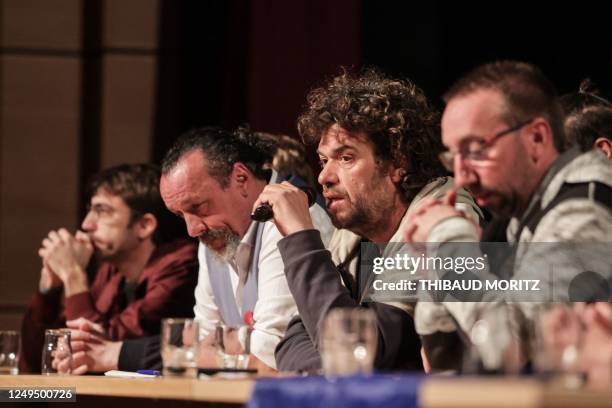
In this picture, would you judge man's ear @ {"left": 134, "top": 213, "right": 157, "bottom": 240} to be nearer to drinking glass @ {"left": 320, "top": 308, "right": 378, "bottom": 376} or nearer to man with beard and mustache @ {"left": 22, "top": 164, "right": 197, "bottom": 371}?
man with beard and mustache @ {"left": 22, "top": 164, "right": 197, "bottom": 371}

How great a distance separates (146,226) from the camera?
4.10 m

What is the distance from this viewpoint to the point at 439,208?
6.46 ft

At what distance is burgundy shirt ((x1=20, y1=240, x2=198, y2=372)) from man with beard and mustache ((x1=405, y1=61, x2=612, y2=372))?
1793mm

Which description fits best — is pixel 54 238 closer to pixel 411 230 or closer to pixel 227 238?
pixel 227 238

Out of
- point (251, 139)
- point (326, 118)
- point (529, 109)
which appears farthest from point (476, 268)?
point (251, 139)

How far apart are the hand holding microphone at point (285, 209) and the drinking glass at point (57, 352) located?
75 centimetres

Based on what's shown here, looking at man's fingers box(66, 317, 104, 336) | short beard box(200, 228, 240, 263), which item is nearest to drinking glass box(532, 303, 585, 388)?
short beard box(200, 228, 240, 263)

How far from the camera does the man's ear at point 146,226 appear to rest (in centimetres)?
409

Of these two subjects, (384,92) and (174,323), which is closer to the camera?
(174,323)

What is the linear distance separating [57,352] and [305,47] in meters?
2.12

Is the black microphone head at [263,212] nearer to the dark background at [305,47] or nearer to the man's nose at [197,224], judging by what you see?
the man's nose at [197,224]

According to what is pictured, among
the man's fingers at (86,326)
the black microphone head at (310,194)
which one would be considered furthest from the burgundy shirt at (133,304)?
the black microphone head at (310,194)

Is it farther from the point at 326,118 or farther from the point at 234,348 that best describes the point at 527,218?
the point at 326,118

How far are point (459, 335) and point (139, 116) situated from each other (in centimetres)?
319
